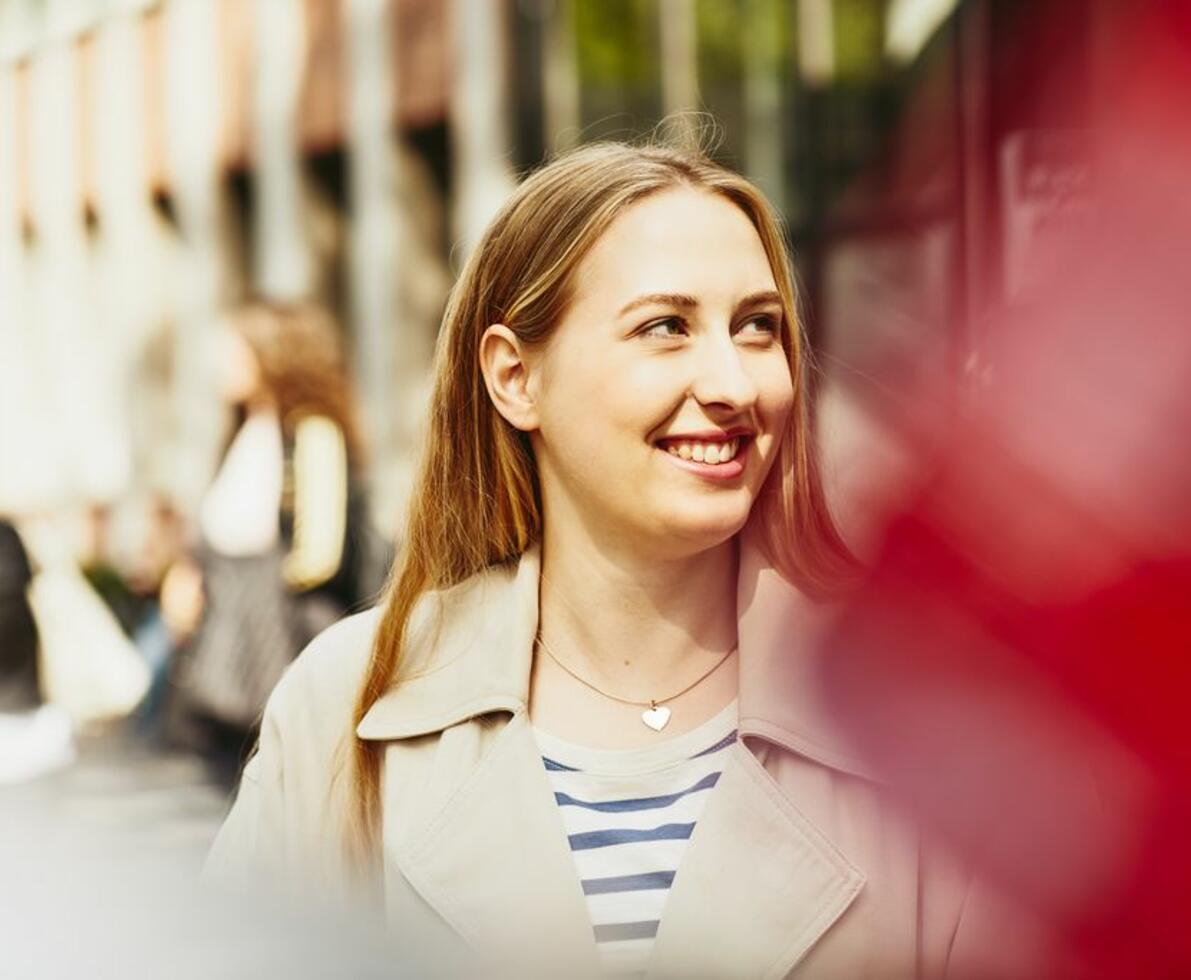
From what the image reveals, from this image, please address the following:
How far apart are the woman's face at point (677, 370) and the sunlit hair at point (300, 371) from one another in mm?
3305

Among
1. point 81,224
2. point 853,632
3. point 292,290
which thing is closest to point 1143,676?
point 853,632

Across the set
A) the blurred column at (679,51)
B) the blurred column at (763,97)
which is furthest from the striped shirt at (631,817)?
the blurred column at (679,51)

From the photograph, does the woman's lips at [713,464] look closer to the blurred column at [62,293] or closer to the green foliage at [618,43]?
the green foliage at [618,43]

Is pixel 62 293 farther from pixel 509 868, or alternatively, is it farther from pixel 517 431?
pixel 509 868

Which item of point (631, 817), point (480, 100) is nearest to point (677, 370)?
point (631, 817)

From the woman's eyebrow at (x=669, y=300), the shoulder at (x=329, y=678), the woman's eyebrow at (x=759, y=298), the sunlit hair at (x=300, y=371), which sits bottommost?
the shoulder at (x=329, y=678)

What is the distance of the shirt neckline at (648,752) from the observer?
1767 mm

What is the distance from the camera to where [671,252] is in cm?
172

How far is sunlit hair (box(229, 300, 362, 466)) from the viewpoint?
198 inches

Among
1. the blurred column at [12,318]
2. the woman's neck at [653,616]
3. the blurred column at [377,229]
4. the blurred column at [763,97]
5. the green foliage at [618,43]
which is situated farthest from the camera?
the blurred column at [12,318]

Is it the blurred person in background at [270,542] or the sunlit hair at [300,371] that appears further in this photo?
the sunlit hair at [300,371]

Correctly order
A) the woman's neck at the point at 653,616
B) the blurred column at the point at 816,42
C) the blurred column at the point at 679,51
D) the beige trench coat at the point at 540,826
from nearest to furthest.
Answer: the beige trench coat at the point at 540,826 < the woman's neck at the point at 653,616 < the blurred column at the point at 816,42 < the blurred column at the point at 679,51

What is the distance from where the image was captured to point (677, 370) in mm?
1676

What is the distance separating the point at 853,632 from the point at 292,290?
13.3 metres
